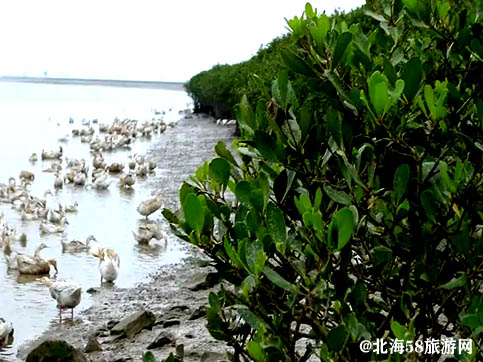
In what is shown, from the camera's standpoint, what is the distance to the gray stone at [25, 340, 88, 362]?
464 centimetres

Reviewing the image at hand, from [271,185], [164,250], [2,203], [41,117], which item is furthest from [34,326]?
[41,117]

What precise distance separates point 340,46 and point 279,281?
61 cm

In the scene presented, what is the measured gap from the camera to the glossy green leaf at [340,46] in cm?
203

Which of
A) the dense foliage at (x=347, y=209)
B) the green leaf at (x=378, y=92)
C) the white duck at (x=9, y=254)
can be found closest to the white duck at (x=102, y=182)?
the white duck at (x=9, y=254)

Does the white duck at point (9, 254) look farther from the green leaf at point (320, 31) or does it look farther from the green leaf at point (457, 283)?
the green leaf at point (457, 283)

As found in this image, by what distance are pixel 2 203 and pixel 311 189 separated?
10572mm

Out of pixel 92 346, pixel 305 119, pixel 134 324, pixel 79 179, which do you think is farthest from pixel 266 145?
pixel 79 179

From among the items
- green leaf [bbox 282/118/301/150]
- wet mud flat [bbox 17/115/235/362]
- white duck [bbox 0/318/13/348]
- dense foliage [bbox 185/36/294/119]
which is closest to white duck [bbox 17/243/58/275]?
wet mud flat [bbox 17/115/235/362]

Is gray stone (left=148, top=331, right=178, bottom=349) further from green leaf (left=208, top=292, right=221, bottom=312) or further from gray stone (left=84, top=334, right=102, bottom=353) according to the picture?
green leaf (left=208, top=292, right=221, bottom=312)

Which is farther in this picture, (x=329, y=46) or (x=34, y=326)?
(x=34, y=326)

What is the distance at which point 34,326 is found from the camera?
6016 millimetres

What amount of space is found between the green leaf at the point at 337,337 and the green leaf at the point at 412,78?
0.55 meters

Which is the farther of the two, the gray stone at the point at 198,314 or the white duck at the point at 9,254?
the white duck at the point at 9,254

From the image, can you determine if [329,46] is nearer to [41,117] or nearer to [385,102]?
[385,102]
